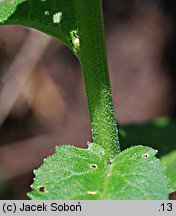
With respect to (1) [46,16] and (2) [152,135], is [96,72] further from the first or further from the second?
(2) [152,135]

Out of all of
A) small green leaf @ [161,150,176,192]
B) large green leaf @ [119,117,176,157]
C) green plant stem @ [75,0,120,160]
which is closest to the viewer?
green plant stem @ [75,0,120,160]

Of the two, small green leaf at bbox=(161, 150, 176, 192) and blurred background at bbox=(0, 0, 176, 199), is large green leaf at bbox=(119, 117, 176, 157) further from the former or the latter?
blurred background at bbox=(0, 0, 176, 199)

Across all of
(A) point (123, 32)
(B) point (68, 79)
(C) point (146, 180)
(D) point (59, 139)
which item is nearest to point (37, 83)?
(B) point (68, 79)

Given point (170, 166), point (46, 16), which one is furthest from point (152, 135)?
point (46, 16)

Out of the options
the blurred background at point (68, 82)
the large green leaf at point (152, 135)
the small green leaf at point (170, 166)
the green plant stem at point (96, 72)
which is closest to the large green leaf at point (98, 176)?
the green plant stem at point (96, 72)

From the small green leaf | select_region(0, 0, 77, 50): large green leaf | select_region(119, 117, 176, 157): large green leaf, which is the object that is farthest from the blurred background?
select_region(0, 0, 77, 50): large green leaf

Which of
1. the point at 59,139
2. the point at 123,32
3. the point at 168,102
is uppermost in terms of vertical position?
the point at 123,32

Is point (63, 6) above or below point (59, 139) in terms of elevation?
below
